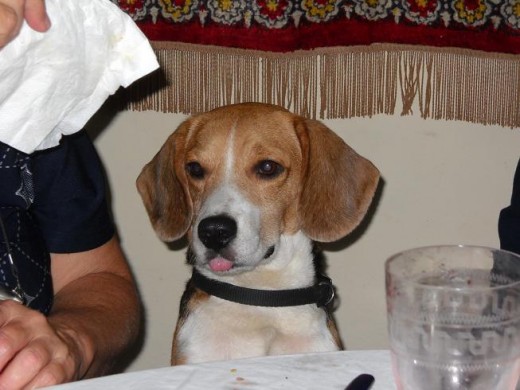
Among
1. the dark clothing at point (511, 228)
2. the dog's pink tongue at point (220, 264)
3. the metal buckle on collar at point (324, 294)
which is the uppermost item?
the dark clothing at point (511, 228)

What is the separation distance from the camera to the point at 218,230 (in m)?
1.77

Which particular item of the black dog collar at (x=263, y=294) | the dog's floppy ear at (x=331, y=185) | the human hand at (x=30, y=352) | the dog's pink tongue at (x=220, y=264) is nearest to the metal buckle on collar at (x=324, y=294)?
the black dog collar at (x=263, y=294)

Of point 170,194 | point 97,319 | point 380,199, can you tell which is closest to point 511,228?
point 97,319

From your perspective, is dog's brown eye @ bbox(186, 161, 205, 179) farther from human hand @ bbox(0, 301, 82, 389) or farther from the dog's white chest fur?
human hand @ bbox(0, 301, 82, 389)

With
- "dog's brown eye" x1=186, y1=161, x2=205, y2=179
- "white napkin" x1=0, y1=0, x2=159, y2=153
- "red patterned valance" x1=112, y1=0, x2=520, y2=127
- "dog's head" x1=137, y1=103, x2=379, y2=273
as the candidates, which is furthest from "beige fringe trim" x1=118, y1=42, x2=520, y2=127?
"white napkin" x1=0, y1=0, x2=159, y2=153

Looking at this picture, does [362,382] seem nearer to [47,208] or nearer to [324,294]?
[47,208]

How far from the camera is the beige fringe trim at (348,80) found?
2.23 meters

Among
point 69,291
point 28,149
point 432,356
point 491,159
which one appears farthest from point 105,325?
point 491,159

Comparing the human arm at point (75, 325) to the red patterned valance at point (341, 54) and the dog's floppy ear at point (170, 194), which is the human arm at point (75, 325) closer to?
the dog's floppy ear at point (170, 194)

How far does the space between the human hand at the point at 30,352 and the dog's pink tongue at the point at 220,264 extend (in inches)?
27.9

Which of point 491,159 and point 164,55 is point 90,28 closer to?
point 164,55

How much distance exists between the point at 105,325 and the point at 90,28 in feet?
1.84

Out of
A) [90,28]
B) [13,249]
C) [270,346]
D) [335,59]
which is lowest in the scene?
[270,346]

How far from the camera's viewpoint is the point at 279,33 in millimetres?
2180
